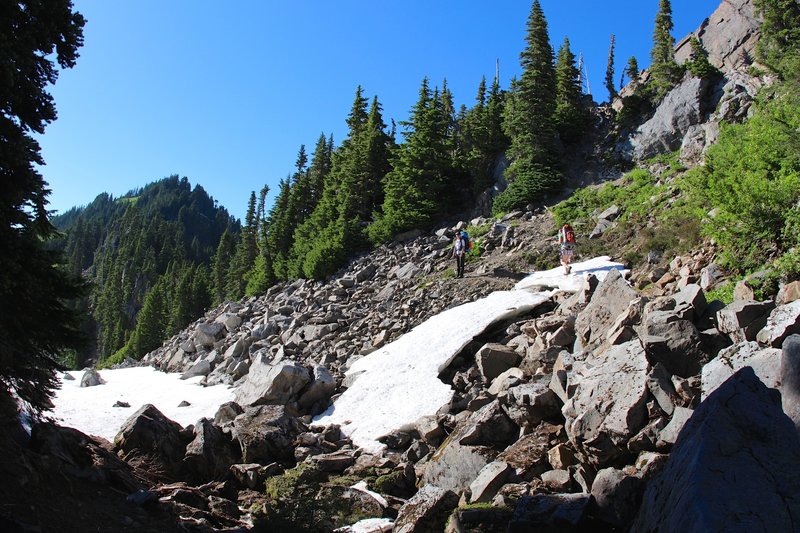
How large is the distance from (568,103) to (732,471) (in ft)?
127

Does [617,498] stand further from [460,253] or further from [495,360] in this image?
[460,253]

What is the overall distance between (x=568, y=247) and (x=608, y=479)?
554 inches

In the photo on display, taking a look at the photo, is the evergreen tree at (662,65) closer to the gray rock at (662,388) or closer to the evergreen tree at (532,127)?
the evergreen tree at (532,127)

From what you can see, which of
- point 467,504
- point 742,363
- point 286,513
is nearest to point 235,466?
point 286,513

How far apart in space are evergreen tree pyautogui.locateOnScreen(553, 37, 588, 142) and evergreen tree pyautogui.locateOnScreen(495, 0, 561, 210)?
0.99 metres

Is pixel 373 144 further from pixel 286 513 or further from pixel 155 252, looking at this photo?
pixel 155 252

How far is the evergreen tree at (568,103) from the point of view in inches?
1497

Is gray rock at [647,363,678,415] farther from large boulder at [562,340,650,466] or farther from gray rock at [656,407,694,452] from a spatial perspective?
gray rock at [656,407,694,452]

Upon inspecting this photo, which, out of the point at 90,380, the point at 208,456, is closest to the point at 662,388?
the point at 208,456

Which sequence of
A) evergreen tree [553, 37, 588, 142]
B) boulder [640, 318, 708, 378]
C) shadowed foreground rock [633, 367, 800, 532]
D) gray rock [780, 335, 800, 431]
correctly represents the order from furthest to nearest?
→ evergreen tree [553, 37, 588, 142] < boulder [640, 318, 708, 378] < gray rock [780, 335, 800, 431] < shadowed foreground rock [633, 367, 800, 532]

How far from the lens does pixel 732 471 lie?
4332 millimetres

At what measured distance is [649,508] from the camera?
5.06m

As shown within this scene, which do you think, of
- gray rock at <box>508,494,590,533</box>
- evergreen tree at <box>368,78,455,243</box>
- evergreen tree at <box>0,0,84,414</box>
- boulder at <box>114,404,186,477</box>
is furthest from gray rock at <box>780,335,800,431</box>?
evergreen tree at <box>368,78,455,243</box>

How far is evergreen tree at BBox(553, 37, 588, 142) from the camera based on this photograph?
38031 mm
